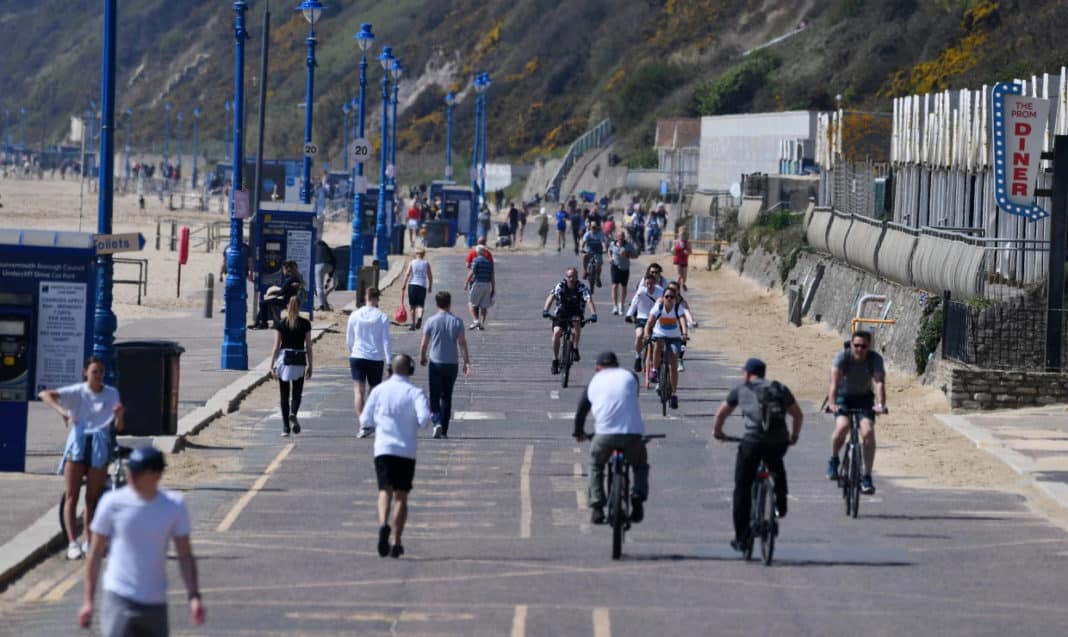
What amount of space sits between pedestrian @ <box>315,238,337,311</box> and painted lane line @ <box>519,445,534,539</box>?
20.2m

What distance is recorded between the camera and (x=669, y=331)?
26156 millimetres

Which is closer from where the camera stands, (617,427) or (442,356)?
(617,427)

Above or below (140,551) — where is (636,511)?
below

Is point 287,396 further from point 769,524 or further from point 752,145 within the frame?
point 752,145

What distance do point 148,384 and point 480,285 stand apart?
57.0ft

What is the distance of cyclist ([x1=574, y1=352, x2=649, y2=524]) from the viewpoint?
15.7 metres

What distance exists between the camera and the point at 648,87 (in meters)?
140

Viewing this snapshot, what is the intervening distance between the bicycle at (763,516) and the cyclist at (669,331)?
1037cm

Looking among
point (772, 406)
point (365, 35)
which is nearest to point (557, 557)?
point (772, 406)

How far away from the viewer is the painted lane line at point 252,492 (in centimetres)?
1708

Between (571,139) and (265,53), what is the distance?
115 m

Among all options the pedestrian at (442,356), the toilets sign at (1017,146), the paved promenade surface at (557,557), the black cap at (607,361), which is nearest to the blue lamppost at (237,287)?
the paved promenade surface at (557,557)

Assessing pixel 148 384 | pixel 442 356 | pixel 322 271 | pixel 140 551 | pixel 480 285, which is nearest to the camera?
pixel 140 551

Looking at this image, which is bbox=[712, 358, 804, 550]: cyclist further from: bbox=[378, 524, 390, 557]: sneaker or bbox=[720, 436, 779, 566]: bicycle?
bbox=[378, 524, 390, 557]: sneaker
